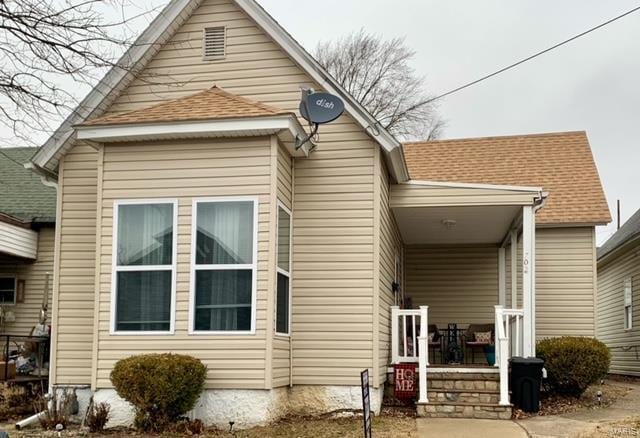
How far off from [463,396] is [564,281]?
586 centimetres

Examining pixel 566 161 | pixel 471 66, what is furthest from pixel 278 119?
pixel 471 66

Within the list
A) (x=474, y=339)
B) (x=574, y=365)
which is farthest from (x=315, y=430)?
(x=474, y=339)

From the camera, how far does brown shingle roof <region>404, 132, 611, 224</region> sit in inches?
601

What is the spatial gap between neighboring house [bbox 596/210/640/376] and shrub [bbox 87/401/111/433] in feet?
39.4

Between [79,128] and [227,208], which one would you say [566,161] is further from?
[79,128]

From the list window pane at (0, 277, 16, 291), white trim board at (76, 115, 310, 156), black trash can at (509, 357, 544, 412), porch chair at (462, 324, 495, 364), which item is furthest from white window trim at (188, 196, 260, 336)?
window pane at (0, 277, 16, 291)

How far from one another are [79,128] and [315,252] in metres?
3.58

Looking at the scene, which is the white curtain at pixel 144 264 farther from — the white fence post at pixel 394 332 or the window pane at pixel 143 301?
the white fence post at pixel 394 332

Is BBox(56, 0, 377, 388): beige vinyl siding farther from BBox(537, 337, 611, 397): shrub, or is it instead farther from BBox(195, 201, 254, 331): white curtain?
BBox(537, 337, 611, 397): shrub

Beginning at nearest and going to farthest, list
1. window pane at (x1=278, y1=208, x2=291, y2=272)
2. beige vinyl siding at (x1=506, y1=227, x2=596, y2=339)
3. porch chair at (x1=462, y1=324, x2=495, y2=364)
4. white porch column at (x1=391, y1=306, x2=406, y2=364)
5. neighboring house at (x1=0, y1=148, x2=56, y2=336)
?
window pane at (x1=278, y1=208, x2=291, y2=272)
white porch column at (x1=391, y1=306, x2=406, y2=364)
porch chair at (x1=462, y1=324, x2=495, y2=364)
beige vinyl siding at (x1=506, y1=227, x2=596, y2=339)
neighboring house at (x1=0, y1=148, x2=56, y2=336)

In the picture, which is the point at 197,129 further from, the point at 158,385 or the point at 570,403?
the point at 570,403

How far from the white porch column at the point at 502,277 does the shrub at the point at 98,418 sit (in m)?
8.66

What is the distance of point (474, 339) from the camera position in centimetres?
1462

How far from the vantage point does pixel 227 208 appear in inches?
374
